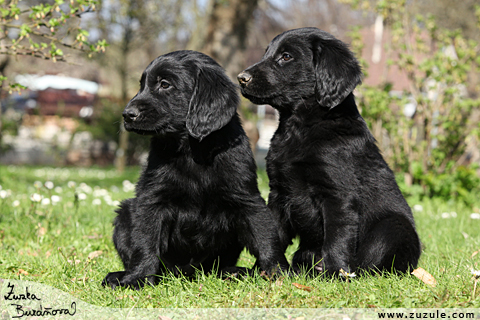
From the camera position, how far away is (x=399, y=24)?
6301 mm

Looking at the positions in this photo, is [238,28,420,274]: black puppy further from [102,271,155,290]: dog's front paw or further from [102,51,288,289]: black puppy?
[102,271,155,290]: dog's front paw

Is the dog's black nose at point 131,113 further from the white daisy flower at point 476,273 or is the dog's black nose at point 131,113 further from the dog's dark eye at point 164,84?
the white daisy flower at point 476,273

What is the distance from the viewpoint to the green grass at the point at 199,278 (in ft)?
7.59

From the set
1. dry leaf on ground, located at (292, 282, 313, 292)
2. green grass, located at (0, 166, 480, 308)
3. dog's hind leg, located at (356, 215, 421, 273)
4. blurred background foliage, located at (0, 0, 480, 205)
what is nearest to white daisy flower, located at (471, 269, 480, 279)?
green grass, located at (0, 166, 480, 308)

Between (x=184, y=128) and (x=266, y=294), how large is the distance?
1095mm

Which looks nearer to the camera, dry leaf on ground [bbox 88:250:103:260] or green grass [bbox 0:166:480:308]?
green grass [bbox 0:166:480:308]

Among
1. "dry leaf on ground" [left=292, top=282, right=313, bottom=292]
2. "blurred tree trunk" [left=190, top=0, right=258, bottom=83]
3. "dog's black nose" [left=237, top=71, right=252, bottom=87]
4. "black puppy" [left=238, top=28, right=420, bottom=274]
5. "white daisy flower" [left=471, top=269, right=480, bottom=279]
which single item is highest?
"blurred tree trunk" [left=190, top=0, right=258, bottom=83]

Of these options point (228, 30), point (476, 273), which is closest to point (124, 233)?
point (476, 273)

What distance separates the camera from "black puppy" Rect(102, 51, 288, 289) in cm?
277

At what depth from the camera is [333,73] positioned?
114 inches

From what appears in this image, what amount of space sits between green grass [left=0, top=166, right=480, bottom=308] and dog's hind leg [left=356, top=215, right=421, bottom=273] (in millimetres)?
155

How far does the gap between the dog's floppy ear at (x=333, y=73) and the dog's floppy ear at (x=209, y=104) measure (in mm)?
529

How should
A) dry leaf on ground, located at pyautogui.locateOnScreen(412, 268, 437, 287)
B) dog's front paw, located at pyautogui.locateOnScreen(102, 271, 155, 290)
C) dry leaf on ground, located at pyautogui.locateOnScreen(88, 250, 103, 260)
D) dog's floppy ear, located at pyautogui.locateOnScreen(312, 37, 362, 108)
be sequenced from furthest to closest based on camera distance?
dry leaf on ground, located at pyautogui.locateOnScreen(88, 250, 103, 260) → dog's floppy ear, located at pyautogui.locateOnScreen(312, 37, 362, 108) → dog's front paw, located at pyautogui.locateOnScreen(102, 271, 155, 290) → dry leaf on ground, located at pyautogui.locateOnScreen(412, 268, 437, 287)

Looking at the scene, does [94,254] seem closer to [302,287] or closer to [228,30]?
[302,287]
